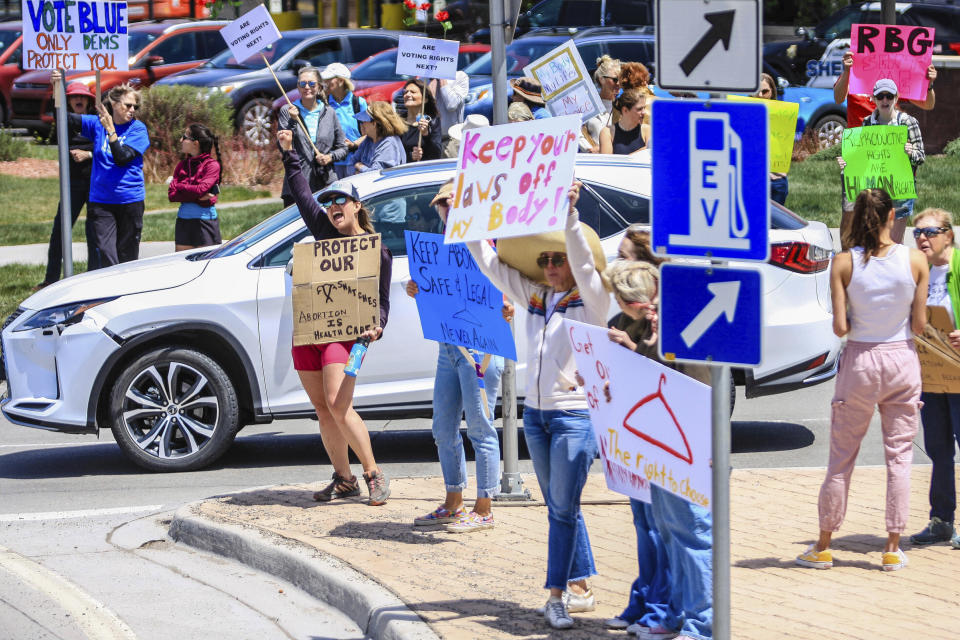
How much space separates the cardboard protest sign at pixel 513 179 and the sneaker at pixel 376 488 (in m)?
2.14

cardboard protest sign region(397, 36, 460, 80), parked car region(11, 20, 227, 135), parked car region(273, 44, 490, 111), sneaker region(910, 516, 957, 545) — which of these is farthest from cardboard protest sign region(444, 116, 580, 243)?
parked car region(11, 20, 227, 135)

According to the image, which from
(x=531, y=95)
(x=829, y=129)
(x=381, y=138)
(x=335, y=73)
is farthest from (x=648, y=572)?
(x=829, y=129)

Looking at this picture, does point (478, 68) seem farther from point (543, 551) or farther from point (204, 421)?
point (543, 551)

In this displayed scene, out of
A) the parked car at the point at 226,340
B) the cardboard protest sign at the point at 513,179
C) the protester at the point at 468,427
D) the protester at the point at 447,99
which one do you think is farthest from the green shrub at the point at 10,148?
the cardboard protest sign at the point at 513,179

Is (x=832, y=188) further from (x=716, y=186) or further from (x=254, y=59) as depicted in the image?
(x=716, y=186)

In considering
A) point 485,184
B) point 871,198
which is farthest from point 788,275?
point 485,184

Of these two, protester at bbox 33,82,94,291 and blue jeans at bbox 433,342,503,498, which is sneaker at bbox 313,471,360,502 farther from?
protester at bbox 33,82,94,291

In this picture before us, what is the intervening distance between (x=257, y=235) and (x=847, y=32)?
19300 mm

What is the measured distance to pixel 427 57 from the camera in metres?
12.5

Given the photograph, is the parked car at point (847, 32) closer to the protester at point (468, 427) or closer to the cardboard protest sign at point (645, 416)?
the protester at point (468, 427)

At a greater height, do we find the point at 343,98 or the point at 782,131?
the point at 343,98

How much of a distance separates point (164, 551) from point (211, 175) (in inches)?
219

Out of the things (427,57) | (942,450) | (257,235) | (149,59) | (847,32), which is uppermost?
(847,32)

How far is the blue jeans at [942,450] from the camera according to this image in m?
6.84
